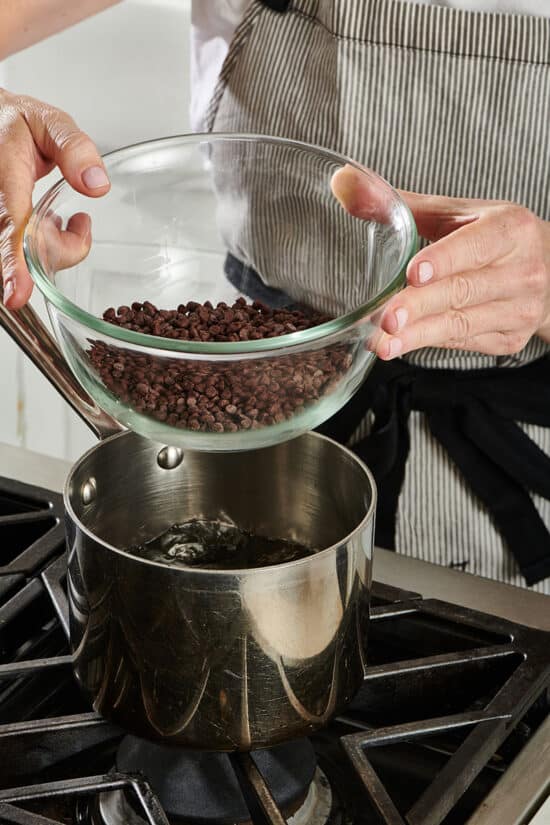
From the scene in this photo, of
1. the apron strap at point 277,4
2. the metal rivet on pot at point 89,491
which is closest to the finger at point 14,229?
the metal rivet on pot at point 89,491

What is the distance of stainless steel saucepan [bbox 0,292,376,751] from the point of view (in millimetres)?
503

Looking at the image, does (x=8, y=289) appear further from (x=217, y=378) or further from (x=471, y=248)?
(x=471, y=248)

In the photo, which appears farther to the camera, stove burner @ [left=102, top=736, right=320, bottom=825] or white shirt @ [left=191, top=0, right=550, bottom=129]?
white shirt @ [left=191, top=0, right=550, bottom=129]

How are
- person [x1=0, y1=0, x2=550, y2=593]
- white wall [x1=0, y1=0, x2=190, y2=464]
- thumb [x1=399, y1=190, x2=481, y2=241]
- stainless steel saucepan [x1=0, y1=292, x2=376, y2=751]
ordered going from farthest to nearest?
white wall [x1=0, y1=0, x2=190, y2=464] → person [x1=0, y1=0, x2=550, y2=593] → thumb [x1=399, y1=190, x2=481, y2=241] → stainless steel saucepan [x1=0, y1=292, x2=376, y2=751]

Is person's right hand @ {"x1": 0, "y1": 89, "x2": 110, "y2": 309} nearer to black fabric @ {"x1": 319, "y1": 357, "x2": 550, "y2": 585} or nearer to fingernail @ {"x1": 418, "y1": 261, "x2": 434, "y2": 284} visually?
fingernail @ {"x1": 418, "y1": 261, "x2": 434, "y2": 284}

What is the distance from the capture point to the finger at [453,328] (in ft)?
2.01

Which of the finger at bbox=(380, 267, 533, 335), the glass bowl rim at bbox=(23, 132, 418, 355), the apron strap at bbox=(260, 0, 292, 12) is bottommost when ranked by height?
the finger at bbox=(380, 267, 533, 335)

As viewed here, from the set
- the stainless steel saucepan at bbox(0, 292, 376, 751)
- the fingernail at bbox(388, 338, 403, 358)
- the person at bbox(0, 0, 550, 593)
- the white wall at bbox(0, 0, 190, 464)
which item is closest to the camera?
the stainless steel saucepan at bbox(0, 292, 376, 751)

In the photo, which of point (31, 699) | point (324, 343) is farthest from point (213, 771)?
point (324, 343)

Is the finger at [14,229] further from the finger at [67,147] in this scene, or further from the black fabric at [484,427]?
the black fabric at [484,427]

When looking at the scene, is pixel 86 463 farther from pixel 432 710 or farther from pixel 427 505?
pixel 427 505

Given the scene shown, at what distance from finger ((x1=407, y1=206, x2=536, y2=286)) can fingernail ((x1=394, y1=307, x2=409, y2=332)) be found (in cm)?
2

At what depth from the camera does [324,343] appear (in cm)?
55

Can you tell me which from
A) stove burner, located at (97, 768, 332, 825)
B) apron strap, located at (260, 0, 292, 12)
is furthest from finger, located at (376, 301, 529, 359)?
apron strap, located at (260, 0, 292, 12)
